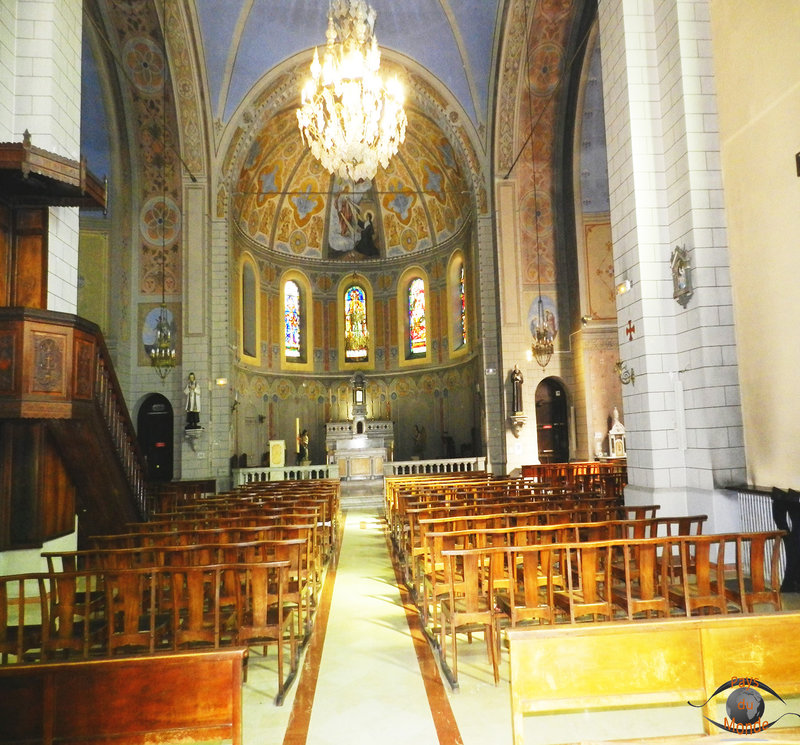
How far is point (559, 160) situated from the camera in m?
18.4

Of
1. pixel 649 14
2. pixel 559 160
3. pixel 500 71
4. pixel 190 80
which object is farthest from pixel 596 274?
pixel 190 80

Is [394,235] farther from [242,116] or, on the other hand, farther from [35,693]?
[35,693]

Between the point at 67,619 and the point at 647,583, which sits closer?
the point at 67,619

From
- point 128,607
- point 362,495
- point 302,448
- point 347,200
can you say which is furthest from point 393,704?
point 347,200

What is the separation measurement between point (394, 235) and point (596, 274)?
1118cm

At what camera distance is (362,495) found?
1717 cm

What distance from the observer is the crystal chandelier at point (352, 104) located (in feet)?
38.1

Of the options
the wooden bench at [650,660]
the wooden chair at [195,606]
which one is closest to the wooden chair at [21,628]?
the wooden chair at [195,606]

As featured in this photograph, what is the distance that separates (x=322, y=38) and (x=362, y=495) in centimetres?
1419

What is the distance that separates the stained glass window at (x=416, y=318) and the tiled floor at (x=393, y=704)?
20.7m

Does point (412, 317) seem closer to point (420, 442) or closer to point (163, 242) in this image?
point (420, 442)

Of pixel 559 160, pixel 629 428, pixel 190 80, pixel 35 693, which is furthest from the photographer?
Answer: pixel 559 160

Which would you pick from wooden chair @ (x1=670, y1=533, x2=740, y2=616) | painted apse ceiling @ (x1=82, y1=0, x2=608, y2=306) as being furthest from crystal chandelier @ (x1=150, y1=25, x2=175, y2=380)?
wooden chair @ (x1=670, y1=533, x2=740, y2=616)

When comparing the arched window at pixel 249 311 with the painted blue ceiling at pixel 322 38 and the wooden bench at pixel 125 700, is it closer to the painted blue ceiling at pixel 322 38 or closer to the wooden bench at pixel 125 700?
the painted blue ceiling at pixel 322 38
